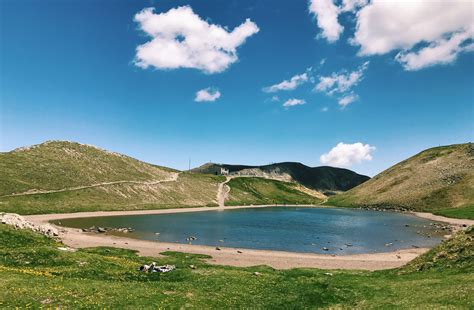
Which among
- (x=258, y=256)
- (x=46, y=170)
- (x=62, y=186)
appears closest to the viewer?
(x=258, y=256)

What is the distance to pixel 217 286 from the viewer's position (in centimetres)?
3559

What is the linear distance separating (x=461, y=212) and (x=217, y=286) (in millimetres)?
168874

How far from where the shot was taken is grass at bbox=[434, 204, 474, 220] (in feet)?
509

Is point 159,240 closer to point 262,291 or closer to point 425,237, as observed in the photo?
point 262,291

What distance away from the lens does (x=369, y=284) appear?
121 ft

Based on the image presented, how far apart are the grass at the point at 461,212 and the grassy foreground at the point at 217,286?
13428 cm

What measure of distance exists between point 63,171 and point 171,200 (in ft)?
192

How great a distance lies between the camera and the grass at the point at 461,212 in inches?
6102

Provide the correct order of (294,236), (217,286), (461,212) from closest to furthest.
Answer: (217,286) → (294,236) → (461,212)

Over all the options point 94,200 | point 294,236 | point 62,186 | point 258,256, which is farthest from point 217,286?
point 62,186

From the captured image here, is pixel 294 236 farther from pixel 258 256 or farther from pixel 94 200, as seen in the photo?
pixel 94 200

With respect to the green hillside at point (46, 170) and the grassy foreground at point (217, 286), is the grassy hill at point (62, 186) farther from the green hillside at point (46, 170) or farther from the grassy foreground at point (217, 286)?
the grassy foreground at point (217, 286)

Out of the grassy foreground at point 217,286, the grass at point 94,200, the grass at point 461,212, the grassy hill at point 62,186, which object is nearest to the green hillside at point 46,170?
the grassy hill at point 62,186

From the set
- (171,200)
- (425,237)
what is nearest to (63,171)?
(171,200)
